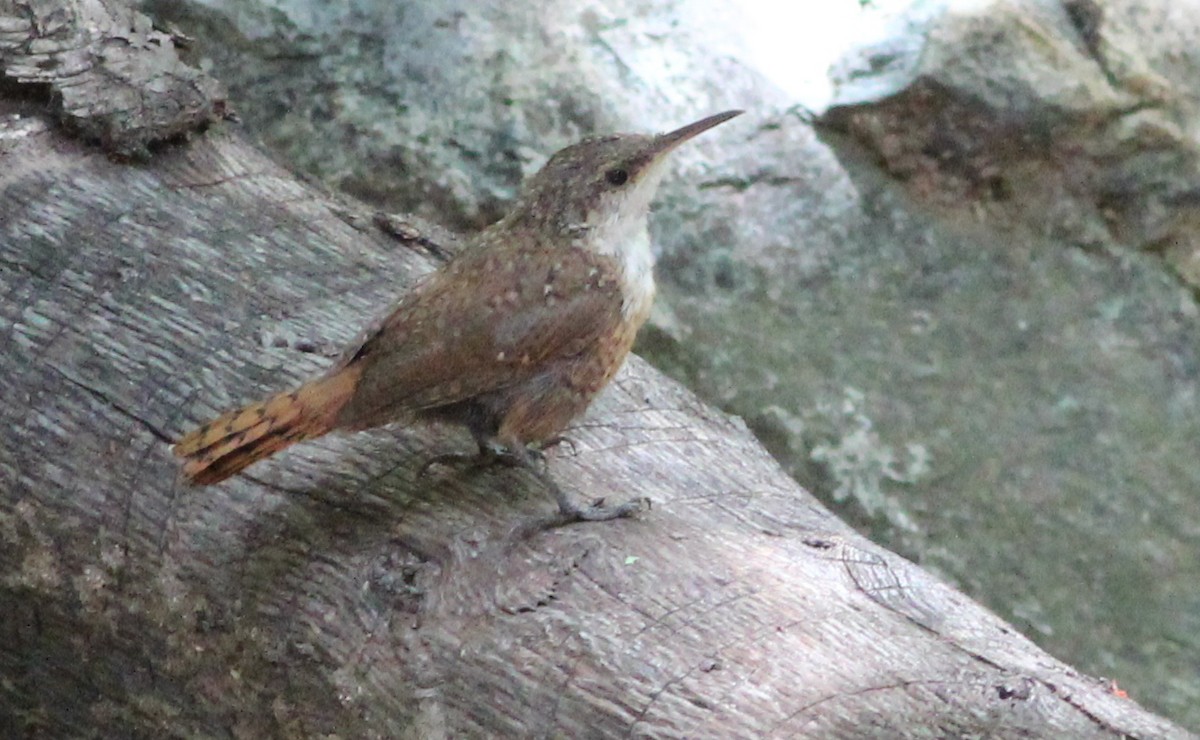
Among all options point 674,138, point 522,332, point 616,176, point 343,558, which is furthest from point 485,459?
point 674,138

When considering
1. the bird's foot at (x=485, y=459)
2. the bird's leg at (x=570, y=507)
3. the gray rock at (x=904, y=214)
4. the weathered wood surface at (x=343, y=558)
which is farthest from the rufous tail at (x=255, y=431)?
the gray rock at (x=904, y=214)

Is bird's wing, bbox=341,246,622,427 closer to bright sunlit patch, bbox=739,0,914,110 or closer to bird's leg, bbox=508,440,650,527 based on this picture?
bird's leg, bbox=508,440,650,527

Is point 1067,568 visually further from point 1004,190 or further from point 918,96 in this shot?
point 918,96

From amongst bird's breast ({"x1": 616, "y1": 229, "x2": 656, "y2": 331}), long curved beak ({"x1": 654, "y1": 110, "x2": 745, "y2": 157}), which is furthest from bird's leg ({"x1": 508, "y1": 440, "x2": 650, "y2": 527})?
long curved beak ({"x1": 654, "y1": 110, "x2": 745, "y2": 157})

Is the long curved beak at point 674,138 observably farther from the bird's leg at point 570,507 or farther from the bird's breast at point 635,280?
the bird's leg at point 570,507

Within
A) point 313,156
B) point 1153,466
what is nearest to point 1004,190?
point 1153,466

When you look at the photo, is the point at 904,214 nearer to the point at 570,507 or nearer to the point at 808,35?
the point at 808,35
